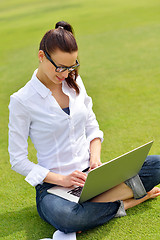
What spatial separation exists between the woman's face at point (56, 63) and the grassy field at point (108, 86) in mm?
928

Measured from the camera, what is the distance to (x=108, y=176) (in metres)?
2.45

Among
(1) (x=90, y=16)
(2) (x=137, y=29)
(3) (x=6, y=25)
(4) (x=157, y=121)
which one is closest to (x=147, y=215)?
(4) (x=157, y=121)

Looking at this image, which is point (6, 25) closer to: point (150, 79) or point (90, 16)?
point (90, 16)

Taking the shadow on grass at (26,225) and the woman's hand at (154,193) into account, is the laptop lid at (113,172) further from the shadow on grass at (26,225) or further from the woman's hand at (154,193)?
the shadow on grass at (26,225)

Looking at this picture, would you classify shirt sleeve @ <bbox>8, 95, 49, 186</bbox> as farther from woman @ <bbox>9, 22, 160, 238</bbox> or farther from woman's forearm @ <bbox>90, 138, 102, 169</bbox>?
woman's forearm @ <bbox>90, 138, 102, 169</bbox>

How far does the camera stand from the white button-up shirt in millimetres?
2516

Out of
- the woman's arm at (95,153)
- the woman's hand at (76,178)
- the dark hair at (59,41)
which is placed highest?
the dark hair at (59,41)

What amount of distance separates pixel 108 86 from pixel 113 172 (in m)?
3.22

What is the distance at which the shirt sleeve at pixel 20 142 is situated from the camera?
98.3 inches

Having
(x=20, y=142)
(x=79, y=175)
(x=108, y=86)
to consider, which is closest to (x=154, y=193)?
(x=79, y=175)

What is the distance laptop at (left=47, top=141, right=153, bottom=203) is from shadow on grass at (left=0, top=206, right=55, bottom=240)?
0.26m

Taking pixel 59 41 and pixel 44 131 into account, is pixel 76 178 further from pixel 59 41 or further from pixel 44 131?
pixel 59 41

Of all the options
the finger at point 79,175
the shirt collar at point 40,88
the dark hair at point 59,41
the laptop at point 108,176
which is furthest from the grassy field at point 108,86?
the dark hair at point 59,41

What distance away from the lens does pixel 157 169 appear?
2.79 m
